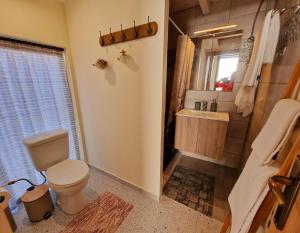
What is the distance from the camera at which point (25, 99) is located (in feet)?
4.86

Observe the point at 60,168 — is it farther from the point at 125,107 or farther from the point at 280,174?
the point at 280,174

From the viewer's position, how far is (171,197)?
5.38 ft

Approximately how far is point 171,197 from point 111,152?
959mm

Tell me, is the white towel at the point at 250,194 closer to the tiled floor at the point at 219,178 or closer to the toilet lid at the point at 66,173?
the tiled floor at the point at 219,178

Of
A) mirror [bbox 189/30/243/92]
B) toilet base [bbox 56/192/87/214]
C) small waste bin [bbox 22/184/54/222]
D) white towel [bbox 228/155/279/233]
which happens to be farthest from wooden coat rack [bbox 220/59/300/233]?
small waste bin [bbox 22/184/54/222]

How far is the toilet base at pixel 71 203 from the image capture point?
4.65 feet

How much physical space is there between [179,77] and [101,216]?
189 centimetres

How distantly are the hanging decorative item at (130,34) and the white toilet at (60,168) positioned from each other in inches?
46.7

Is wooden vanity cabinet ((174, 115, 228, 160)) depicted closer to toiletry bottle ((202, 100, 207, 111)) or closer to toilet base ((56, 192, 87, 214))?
toiletry bottle ((202, 100, 207, 111))

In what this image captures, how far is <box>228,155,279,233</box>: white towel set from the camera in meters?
0.65

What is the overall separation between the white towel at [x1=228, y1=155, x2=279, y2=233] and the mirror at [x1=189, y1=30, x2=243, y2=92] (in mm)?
1462

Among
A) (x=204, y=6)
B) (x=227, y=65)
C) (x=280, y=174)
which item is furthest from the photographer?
(x=227, y=65)

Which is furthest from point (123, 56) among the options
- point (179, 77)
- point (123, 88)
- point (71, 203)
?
point (71, 203)

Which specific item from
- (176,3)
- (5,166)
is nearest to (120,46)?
(176,3)
